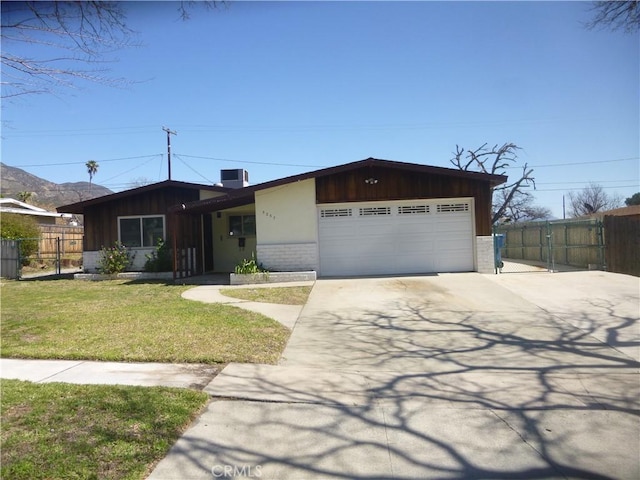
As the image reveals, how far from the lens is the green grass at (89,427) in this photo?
3168mm

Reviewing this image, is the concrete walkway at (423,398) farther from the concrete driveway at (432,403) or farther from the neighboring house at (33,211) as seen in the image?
the neighboring house at (33,211)

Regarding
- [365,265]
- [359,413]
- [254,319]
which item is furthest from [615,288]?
[359,413]

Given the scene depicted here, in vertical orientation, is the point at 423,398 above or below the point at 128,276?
below

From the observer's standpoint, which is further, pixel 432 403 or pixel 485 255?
pixel 485 255

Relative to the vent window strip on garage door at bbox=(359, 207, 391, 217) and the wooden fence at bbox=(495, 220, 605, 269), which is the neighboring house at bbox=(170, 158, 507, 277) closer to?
the vent window strip on garage door at bbox=(359, 207, 391, 217)

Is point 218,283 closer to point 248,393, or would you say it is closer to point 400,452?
point 248,393

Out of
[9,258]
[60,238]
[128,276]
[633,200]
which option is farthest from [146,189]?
[633,200]

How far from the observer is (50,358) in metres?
5.94

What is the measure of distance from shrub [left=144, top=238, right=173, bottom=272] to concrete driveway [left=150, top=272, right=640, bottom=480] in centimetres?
931

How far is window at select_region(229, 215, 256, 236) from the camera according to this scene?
18.0m

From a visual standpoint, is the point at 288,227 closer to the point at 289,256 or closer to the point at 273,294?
the point at 289,256

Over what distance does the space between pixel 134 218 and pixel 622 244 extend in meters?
16.9

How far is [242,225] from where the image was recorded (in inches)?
712

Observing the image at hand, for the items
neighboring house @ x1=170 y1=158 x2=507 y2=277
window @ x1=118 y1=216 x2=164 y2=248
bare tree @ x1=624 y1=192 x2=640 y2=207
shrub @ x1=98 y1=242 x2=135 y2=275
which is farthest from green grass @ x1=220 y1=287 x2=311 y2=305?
bare tree @ x1=624 y1=192 x2=640 y2=207
